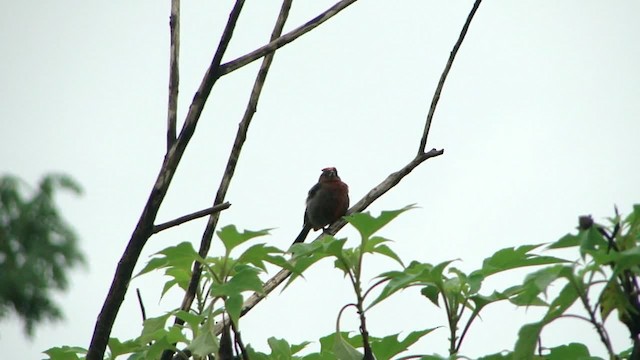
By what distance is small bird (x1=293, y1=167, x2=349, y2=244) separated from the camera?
10.4 metres

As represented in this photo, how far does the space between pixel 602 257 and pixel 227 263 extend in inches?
40.0

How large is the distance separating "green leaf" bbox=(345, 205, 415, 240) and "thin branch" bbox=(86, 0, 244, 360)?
2.17ft

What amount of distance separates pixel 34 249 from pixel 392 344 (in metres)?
5.70

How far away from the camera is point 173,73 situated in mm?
3016

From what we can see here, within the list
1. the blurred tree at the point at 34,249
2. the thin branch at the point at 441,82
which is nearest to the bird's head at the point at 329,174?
the blurred tree at the point at 34,249

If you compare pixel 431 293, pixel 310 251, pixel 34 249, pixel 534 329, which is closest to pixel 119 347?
pixel 310 251

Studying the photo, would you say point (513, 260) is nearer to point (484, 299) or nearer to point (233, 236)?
point (484, 299)

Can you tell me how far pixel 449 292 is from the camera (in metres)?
2.13

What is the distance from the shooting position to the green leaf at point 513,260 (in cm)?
184

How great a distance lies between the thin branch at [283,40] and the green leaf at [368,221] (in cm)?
88

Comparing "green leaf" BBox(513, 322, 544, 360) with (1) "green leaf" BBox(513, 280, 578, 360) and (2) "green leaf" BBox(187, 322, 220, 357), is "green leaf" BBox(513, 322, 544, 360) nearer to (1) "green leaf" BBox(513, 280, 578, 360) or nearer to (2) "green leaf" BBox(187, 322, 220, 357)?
(1) "green leaf" BBox(513, 280, 578, 360)

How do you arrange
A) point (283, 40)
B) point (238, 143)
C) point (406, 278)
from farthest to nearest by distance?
point (238, 143), point (283, 40), point (406, 278)

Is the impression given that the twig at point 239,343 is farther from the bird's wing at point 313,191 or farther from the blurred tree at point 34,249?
the bird's wing at point 313,191

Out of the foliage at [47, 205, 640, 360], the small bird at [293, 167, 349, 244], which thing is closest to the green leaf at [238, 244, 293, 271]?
the foliage at [47, 205, 640, 360]
